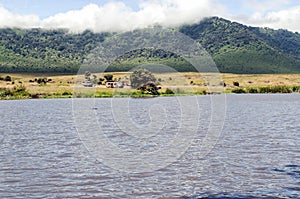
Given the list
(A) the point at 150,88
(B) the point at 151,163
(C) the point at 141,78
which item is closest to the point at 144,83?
(C) the point at 141,78

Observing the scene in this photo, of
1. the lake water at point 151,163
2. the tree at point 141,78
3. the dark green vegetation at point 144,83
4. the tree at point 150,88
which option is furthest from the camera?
the tree at point 141,78

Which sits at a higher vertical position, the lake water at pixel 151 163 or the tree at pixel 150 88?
the tree at pixel 150 88

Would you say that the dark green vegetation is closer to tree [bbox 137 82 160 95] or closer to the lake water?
tree [bbox 137 82 160 95]

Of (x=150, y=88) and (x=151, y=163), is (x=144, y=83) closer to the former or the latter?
(x=150, y=88)

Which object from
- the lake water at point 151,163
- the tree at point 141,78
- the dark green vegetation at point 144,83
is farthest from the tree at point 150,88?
the lake water at point 151,163

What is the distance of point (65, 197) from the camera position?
18.0m

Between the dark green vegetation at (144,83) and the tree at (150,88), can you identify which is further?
the dark green vegetation at (144,83)

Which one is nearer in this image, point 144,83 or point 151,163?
point 151,163

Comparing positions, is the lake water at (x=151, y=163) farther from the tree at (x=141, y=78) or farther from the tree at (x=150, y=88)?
the tree at (x=141, y=78)

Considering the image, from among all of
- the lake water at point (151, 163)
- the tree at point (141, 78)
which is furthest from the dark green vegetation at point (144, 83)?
the lake water at point (151, 163)

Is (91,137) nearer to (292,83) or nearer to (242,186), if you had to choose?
(242,186)

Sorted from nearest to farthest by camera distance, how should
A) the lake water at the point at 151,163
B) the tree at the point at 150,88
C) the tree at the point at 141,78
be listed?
the lake water at the point at 151,163 < the tree at the point at 150,88 < the tree at the point at 141,78

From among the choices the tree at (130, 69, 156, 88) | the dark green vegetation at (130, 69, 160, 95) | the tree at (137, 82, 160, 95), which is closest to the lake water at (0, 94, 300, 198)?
the tree at (137, 82, 160, 95)

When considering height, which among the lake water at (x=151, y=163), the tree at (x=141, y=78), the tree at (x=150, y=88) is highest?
the tree at (x=141, y=78)
